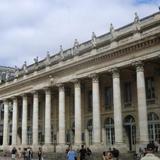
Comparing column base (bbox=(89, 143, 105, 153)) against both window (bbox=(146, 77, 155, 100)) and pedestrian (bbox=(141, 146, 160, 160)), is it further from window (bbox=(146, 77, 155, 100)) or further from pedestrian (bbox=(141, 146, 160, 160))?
pedestrian (bbox=(141, 146, 160, 160))

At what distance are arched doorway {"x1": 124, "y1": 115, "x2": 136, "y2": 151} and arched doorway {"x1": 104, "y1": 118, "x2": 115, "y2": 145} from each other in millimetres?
1931

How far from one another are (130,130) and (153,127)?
360 centimetres

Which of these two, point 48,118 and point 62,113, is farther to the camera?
point 48,118

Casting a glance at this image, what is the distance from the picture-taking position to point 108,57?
115ft

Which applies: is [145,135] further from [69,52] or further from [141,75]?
[69,52]

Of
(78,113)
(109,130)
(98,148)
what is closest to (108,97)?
(109,130)

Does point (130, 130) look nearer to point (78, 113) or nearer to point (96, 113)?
point (96, 113)

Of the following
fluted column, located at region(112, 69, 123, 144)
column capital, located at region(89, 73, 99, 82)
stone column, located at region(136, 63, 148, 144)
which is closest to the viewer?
stone column, located at region(136, 63, 148, 144)

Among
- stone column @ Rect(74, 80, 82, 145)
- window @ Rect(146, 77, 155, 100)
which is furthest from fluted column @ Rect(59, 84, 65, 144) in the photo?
window @ Rect(146, 77, 155, 100)

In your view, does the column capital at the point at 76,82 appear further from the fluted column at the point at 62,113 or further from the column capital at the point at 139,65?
the column capital at the point at 139,65

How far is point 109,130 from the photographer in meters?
39.2

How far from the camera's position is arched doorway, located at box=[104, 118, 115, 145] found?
38406mm

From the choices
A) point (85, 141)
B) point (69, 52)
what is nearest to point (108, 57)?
point (69, 52)

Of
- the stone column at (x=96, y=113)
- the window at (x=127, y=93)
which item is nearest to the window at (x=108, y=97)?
the window at (x=127, y=93)
